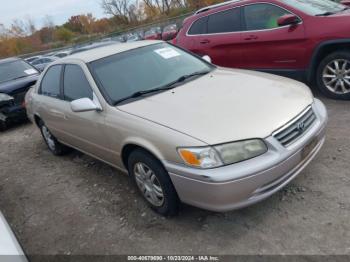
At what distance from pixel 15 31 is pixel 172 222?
71.8m

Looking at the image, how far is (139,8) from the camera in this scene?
201 feet

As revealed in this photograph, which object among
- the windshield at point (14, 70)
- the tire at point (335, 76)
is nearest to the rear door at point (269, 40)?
the tire at point (335, 76)

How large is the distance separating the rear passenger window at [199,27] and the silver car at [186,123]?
2.31 m

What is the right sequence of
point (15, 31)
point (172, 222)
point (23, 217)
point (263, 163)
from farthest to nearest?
point (15, 31) < point (23, 217) < point (172, 222) < point (263, 163)

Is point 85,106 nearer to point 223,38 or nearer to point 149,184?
point 149,184

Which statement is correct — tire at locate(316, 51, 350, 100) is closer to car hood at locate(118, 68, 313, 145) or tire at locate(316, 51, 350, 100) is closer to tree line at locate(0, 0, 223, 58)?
car hood at locate(118, 68, 313, 145)

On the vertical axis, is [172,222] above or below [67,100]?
below

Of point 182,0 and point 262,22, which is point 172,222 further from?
point 182,0

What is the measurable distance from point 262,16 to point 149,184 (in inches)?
150

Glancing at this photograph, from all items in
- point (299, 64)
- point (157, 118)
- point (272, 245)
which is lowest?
point (272, 245)

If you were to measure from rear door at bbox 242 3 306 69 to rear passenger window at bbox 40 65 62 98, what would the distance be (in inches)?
123

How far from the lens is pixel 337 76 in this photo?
16.6ft

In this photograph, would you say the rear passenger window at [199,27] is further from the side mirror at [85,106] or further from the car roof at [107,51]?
the side mirror at [85,106]

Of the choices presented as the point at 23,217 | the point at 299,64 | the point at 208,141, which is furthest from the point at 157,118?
the point at 299,64
